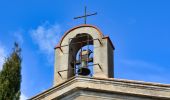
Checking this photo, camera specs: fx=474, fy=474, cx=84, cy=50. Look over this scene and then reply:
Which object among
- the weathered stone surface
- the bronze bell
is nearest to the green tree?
the weathered stone surface

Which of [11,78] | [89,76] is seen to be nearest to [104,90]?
[89,76]

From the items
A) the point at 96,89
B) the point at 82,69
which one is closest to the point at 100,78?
the point at 96,89

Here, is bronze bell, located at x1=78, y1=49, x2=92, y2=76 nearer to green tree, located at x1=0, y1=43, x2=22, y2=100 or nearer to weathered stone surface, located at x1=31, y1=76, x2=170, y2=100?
weathered stone surface, located at x1=31, y1=76, x2=170, y2=100

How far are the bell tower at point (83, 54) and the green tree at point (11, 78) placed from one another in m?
1.31

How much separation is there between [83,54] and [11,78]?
270cm

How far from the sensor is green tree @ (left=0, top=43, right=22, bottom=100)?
49.9ft

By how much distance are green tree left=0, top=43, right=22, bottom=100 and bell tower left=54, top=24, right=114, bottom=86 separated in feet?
4.30

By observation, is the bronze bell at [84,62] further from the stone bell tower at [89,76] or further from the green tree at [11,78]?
the green tree at [11,78]

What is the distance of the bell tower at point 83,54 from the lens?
51.7 feet

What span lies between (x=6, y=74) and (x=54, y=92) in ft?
5.81

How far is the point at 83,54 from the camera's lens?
16672 mm

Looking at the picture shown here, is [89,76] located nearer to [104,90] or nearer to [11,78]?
[104,90]

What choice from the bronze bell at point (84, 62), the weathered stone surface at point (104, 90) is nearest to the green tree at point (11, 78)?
the weathered stone surface at point (104, 90)

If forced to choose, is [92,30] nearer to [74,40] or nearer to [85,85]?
[74,40]
